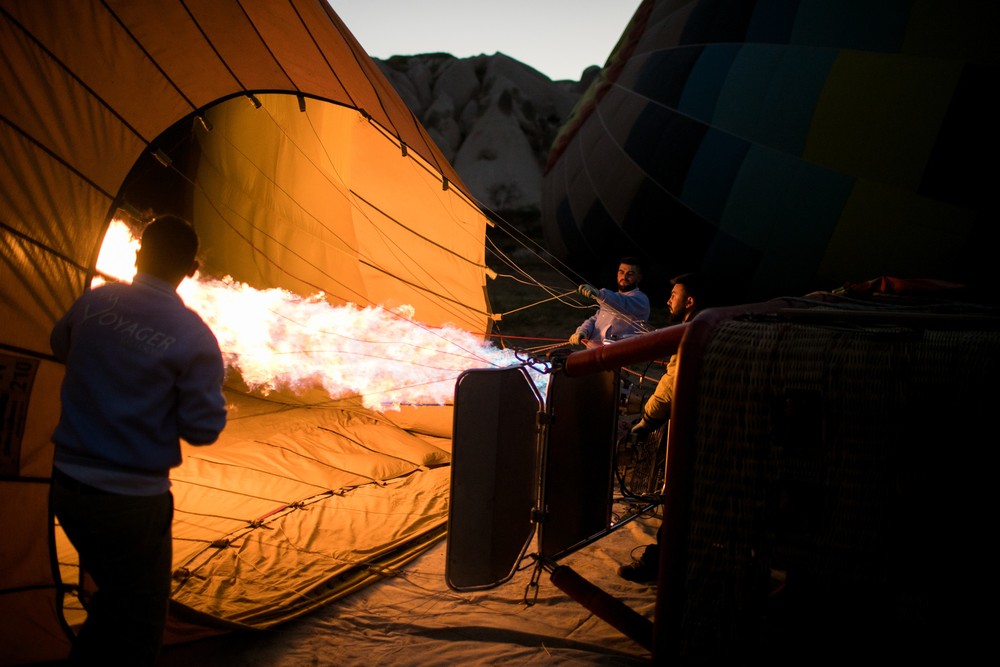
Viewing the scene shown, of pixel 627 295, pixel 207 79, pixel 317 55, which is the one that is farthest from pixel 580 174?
pixel 207 79

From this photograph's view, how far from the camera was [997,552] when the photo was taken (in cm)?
149

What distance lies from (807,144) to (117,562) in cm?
710

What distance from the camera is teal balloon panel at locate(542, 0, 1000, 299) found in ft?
20.3

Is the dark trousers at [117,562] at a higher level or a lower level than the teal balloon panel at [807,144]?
lower

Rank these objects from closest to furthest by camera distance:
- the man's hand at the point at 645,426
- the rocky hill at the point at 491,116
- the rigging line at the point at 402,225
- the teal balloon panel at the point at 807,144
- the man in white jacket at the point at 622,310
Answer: the man's hand at the point at 645,426 → the man in white jacket at the point at 622,310 → the rigging line at the point at 402,225 → the teal balloon panel at the point at 807,144 → the rocky hill at the point at 491,116

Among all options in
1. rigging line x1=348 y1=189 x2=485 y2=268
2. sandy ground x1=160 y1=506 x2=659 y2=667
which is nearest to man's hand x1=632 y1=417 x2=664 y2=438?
sandy ground x1=160 y1=506 x2=659 y2=667

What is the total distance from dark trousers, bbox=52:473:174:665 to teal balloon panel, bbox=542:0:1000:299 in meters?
6.82

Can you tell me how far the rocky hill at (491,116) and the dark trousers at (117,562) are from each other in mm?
17378

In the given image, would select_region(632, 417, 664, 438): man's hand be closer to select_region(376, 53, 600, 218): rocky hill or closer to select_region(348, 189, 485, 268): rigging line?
select_region(348, 189, 485, 268): rigging line

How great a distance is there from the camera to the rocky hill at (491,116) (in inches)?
817

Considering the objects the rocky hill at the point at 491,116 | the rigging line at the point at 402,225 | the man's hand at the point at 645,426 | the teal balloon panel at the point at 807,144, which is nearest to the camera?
the man's hand at the point at 645,426

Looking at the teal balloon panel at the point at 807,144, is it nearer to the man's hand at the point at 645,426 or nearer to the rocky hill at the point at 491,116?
the man's hand at the point at 645,426

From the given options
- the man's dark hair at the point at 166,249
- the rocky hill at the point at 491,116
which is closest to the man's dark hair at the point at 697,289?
the man's dark hair at the point at 166,249

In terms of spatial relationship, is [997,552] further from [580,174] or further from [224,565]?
[580,174]
